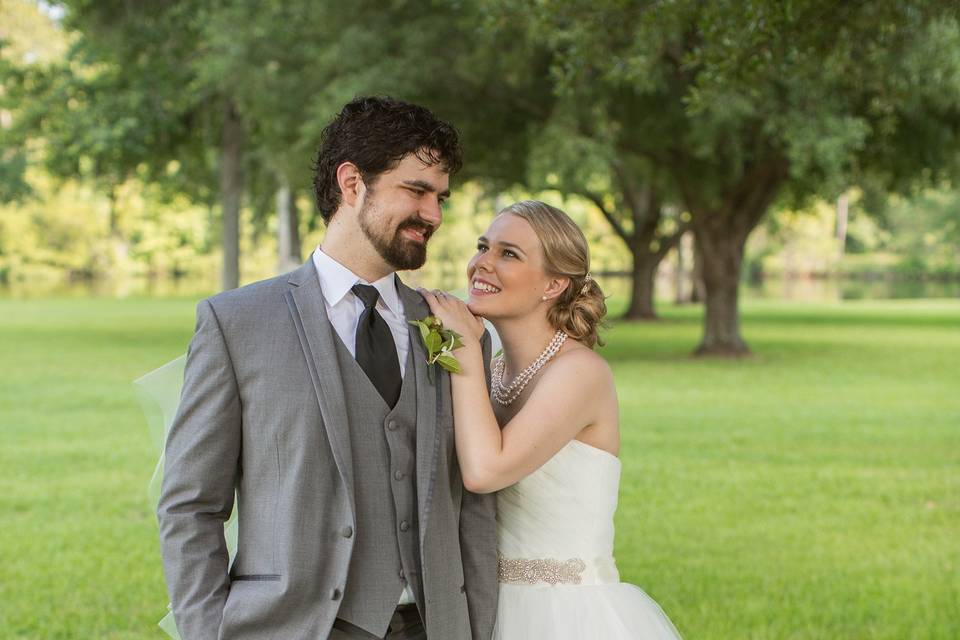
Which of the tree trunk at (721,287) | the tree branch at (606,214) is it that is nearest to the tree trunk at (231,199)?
the tree branch at (606,214)

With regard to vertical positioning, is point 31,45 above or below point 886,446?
above

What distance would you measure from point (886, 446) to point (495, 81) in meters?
10.2

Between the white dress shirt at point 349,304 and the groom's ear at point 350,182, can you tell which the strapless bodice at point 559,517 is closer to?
the white dress shirt at point 349,304

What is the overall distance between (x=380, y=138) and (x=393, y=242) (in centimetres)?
26

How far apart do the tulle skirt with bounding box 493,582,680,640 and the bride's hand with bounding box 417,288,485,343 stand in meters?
0.85

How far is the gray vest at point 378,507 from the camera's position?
2.81 m

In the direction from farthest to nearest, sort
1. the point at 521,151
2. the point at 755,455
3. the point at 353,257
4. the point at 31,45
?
the point at 31,45
the point at 521,151
the point at 755,455
the point at 353,257

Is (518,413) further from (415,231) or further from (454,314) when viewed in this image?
(415,231)

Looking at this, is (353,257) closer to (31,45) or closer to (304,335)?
(304,335)

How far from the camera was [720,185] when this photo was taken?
850 inches

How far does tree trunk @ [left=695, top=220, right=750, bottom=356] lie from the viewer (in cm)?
2238

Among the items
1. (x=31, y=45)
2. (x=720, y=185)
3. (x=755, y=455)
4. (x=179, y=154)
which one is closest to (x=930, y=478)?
(x=755, y=455)

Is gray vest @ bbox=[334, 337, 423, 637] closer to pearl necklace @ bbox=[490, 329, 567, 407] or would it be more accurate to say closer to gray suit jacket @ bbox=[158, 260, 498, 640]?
gray suit jacket @ bbox=[158, 260, 498, 640]

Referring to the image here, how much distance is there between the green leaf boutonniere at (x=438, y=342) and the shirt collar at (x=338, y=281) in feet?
0.33
